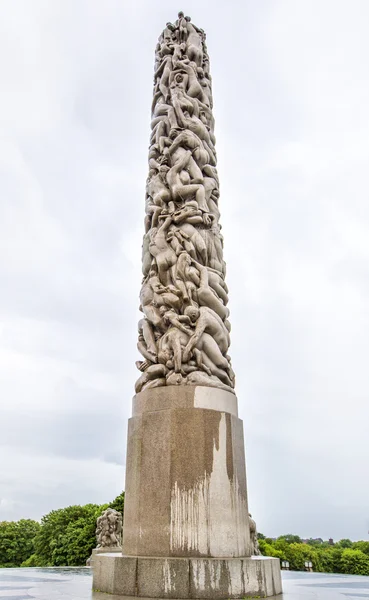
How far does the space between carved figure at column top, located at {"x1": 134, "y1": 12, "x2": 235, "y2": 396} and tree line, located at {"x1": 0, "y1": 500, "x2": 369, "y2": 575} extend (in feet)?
120

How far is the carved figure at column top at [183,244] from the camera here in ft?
29.8

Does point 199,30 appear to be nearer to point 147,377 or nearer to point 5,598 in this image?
point 147,377

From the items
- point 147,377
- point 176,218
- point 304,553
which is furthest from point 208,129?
point 304,553

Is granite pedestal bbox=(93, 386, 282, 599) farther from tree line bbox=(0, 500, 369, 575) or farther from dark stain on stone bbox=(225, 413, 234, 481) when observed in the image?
tree line bbox=(0, 500, 369, 575)

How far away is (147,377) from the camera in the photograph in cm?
909

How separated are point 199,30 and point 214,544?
1369 cm

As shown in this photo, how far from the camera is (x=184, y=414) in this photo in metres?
8.13

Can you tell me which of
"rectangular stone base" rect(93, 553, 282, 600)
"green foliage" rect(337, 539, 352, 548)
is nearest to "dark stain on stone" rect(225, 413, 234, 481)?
"rectangular stone base" rect(93, 553, 282, 600)

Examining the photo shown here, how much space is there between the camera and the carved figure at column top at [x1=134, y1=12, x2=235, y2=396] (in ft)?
29.8

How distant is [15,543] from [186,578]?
58.5 meters

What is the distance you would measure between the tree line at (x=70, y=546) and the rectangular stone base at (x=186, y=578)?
37057mm

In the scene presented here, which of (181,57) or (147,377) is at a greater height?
(181,57)

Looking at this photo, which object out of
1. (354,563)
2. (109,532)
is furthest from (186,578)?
(354,563)

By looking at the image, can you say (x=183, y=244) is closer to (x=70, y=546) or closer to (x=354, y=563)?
(x=70, y=546)
